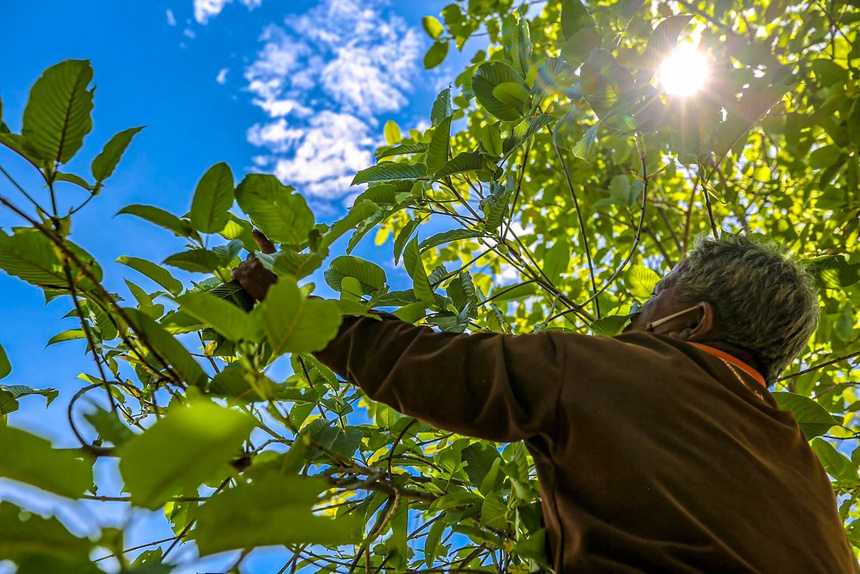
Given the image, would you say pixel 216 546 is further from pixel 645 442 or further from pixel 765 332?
pixel 765 332

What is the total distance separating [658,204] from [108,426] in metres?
3.13

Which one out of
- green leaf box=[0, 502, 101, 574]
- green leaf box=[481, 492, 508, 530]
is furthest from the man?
green leaf box=[0, 502, 101, 574]

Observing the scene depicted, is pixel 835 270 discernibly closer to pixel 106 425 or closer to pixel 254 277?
pixel 254 277

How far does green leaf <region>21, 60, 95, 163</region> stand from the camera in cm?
69

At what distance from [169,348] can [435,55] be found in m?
2.20

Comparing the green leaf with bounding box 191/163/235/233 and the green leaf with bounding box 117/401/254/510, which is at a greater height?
the green leaf with bounding box 191/163/235/233

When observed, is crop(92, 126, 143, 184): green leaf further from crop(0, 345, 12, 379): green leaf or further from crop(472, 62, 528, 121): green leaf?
crop(472, 62, 528, 121): green leaf

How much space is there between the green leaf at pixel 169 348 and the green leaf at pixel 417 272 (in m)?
0.51

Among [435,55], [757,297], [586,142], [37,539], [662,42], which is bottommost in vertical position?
[37,539]

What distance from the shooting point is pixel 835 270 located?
1569 millimetres

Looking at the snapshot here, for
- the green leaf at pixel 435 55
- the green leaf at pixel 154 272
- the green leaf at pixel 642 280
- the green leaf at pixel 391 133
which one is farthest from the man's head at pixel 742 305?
the green leaf at pixel 435 55

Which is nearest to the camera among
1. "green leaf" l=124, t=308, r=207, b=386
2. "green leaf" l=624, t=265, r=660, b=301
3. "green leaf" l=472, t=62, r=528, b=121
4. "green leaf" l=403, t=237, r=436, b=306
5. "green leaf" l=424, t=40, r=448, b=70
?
"green leaf" l=124, t=308, r=207, b=386

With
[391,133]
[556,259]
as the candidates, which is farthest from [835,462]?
[391,133]

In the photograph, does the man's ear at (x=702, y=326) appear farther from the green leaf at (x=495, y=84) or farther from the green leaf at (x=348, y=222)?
the green leaf at (x=348, y=222)
